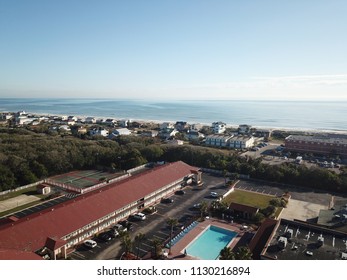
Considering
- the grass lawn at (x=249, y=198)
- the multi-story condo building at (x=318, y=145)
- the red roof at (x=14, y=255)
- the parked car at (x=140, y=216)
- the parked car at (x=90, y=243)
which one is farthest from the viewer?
the multi-story condo building at (x=318, y=145)

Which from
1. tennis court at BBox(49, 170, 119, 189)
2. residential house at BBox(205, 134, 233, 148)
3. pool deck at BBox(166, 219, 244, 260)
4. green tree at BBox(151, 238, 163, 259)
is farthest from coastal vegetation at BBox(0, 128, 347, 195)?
green tree at BBox(151, 238, 163, 259)

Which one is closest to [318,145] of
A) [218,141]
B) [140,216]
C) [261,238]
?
[218,141]

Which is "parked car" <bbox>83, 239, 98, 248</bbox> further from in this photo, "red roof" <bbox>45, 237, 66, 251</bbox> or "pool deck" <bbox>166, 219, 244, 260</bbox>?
"pool deck" <bbox>166, 219, 244, 260</bbox>

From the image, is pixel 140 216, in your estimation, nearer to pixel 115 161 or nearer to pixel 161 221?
pixel 161 221

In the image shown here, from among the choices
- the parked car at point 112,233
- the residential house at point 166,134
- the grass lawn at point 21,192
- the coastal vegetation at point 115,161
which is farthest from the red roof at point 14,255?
the residential house at point 166,134

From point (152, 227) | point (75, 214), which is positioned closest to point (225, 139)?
point (152, 227)

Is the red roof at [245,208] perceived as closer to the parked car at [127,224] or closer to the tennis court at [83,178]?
the parked car at [127,224]
